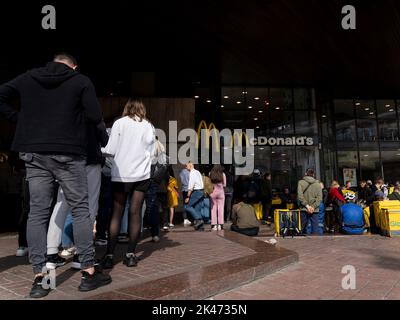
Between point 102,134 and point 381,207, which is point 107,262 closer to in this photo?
point 102,134

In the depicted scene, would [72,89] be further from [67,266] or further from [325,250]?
[325,250]

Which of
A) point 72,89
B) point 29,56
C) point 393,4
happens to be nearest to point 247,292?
point 72,89

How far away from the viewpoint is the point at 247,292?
9.49ft

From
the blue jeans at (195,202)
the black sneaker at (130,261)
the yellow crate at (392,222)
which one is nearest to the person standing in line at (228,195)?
the blue jeans at (195,202)

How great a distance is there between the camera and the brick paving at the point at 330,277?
9.18ft

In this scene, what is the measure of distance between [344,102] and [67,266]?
22.1 meters

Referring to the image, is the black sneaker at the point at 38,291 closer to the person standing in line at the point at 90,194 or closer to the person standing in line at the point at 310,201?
the person standing in line at the point at 90,194

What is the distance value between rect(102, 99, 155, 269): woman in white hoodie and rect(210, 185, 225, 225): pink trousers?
4.21 meters

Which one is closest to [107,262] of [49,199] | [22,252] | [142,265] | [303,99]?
[142,265]

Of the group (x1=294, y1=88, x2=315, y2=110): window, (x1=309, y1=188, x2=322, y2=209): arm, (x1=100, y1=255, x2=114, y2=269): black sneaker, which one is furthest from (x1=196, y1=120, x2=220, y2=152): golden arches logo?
(x1=100, y1=255, x2=114, y2=269): black sneaker

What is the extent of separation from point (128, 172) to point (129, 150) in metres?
0.23

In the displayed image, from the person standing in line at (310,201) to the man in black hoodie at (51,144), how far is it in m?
6.47

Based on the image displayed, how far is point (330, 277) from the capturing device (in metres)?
3.41

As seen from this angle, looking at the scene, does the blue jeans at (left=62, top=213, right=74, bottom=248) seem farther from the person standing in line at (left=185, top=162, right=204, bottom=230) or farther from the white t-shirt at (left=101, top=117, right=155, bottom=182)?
the person standing in line at (left=185, top=162, right=204, bottom=230)
